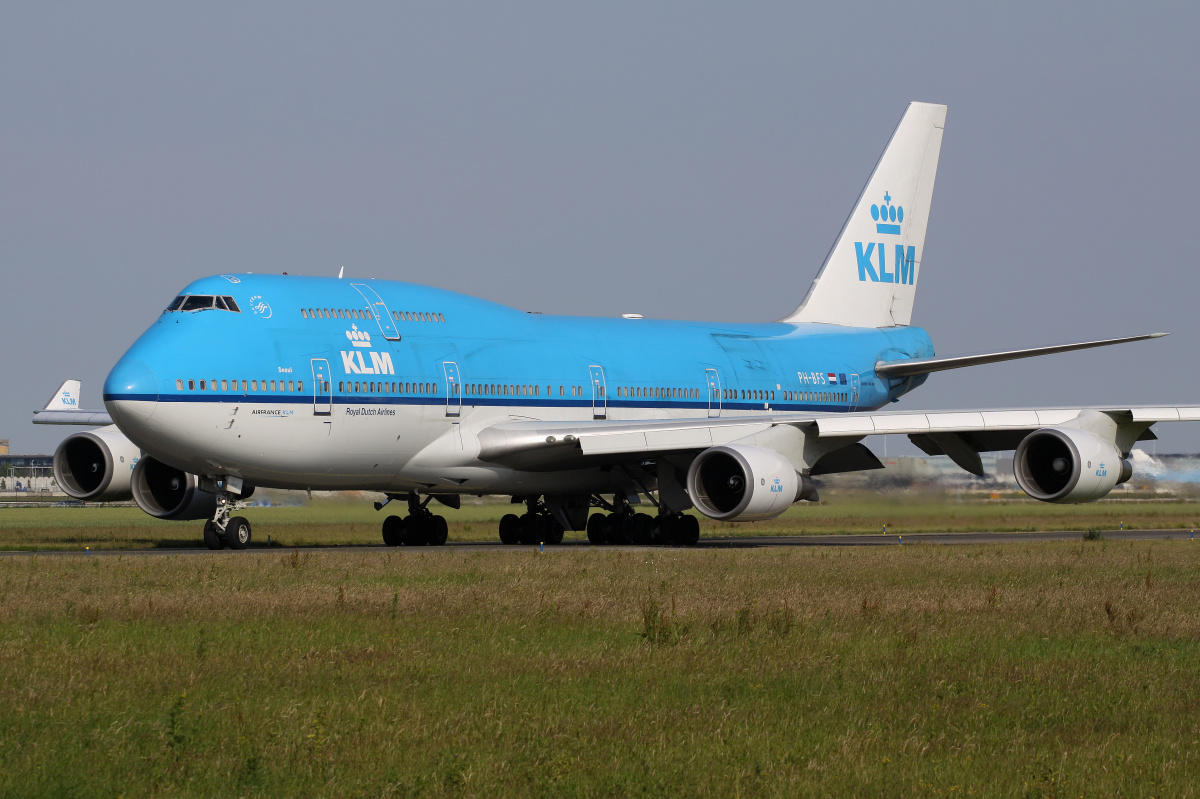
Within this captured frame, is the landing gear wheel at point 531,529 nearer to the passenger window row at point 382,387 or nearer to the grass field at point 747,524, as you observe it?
the grass field at point 747,524

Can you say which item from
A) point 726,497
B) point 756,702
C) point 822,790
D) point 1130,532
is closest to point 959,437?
point 726,497

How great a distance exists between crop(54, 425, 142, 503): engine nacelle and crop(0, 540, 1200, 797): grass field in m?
10.2

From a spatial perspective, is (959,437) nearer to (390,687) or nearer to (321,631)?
(321,631)

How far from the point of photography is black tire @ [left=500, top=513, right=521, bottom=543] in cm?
2953

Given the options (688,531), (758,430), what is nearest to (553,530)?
(688,531)

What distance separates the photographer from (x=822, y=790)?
7.21 meters

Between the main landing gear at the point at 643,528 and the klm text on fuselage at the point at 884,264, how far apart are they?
33.7 ft

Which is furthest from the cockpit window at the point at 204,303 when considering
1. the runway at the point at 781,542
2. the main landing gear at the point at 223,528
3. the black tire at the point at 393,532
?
the black tire at the point at 393,532

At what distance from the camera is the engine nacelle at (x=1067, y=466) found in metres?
24.5

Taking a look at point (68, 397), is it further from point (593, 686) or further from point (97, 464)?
point (593, 686)

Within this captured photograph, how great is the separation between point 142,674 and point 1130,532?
26334 mm

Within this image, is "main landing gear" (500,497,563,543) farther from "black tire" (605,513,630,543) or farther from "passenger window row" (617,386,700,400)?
"passenger window row" (617,386,700,400)

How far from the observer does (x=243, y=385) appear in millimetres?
22828

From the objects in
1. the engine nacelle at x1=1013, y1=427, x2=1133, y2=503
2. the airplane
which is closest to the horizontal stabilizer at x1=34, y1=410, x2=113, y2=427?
the airplane
